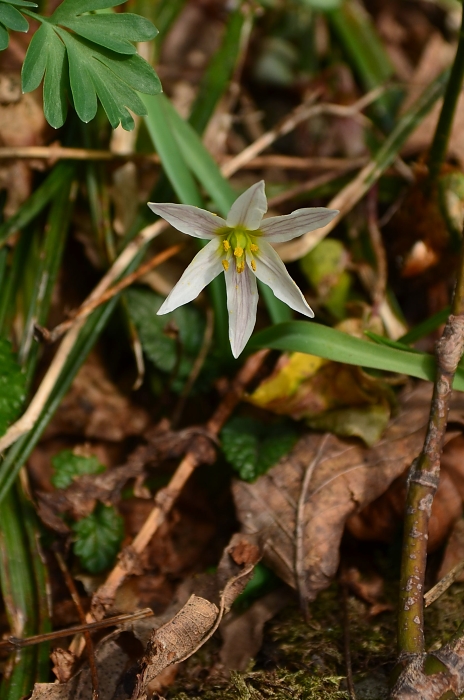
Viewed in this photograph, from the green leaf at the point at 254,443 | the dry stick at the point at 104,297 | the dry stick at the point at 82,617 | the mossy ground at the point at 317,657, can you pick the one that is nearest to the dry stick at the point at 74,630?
the dry stick at the point at 82,617

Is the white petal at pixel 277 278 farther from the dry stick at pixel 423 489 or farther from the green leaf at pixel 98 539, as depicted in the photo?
the green leaf at pixel 98 539

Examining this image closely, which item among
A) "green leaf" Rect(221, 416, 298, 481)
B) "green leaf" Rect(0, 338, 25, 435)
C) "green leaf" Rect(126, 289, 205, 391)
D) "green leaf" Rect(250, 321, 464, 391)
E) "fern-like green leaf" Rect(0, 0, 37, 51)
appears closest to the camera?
"fern-like green leaf" Rect(0, 0, 37, 51)

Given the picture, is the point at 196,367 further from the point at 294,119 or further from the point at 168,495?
the point at 294,119

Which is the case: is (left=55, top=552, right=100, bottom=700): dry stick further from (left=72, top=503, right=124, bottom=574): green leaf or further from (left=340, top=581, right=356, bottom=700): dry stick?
(left=340, top=581, right=356, bottom=700): dry stick

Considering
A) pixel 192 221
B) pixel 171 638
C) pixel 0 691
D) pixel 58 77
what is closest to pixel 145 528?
pixel 171 638

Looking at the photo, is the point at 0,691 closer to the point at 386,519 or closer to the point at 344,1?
the point at 386,519

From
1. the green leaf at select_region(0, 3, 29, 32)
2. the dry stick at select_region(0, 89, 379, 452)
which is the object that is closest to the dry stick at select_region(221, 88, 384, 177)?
the dry stick at select_region(0, 89, 379, 452)
